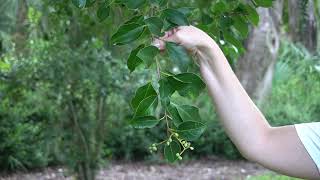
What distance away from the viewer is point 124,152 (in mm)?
8453

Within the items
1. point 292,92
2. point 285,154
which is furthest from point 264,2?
point 292,92

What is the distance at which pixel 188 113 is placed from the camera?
1.25 meters

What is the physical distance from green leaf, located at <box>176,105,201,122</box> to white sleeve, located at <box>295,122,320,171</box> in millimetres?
270

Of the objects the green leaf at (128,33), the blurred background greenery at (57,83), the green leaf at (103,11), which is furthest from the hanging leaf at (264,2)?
the blurred background greenery at (57,83)

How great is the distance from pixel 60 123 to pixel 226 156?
375cm

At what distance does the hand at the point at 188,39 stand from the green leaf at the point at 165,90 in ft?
0.32

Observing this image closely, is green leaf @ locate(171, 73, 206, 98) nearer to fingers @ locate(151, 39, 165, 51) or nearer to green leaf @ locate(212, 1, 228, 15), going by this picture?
fingers @ locate(151, 39, 165, 51)

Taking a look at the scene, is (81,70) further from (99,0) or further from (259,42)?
(259,42)

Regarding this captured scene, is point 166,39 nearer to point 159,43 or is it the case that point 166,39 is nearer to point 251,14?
point 159,43

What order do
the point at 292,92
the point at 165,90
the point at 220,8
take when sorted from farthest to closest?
the point at 292,92, the point at 220,8, the point at 165,90

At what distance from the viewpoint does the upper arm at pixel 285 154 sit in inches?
52.4

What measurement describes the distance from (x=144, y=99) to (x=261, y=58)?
7943 mm

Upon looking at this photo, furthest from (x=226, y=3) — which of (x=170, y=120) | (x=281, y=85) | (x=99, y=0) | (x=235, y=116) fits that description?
(x=281, y=85)

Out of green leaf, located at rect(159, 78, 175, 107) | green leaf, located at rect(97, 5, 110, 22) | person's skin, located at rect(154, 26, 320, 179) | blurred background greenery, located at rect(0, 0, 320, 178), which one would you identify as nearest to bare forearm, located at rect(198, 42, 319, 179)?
person's skin, located at rect(154, 26, 320, 179)
